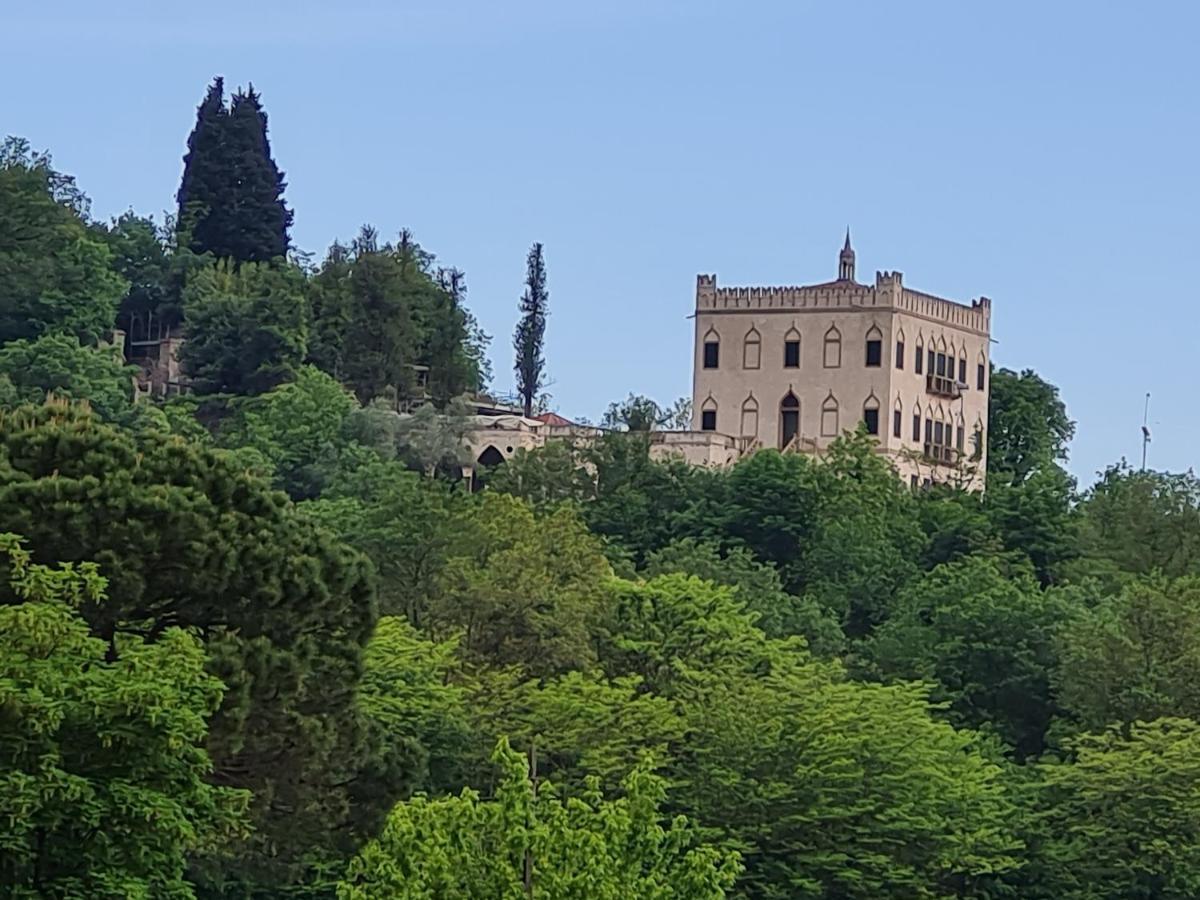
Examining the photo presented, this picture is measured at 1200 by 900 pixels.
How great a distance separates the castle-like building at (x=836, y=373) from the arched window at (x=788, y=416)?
0.08 feet

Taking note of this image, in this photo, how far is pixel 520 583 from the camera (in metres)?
60.0

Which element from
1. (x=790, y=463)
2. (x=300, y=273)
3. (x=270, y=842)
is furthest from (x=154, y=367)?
(x=270, y=842)

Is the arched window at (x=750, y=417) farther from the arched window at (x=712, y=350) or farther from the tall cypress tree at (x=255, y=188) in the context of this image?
the tall cypress tree at (x=255, y=188)

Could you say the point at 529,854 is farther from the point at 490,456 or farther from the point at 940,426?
the point at 940,426

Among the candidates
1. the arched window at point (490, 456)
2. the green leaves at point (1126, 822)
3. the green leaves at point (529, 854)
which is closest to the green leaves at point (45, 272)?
the arched window at point (490, 456)

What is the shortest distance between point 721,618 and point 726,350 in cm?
2955

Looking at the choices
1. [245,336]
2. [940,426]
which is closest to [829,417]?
[940,426]

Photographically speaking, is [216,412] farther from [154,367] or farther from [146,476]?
[146,476]

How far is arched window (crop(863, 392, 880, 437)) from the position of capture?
88.1 m

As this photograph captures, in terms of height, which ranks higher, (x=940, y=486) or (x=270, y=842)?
(x=940, y=486)

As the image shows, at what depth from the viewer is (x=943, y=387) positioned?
9081cm

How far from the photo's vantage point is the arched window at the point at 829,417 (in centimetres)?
8856

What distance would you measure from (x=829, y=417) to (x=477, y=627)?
30.3 meters

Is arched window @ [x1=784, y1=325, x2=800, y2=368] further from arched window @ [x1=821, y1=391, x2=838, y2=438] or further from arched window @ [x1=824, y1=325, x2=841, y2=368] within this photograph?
arched window @ [x1=821, y1=391, x2=838, y2=438]
